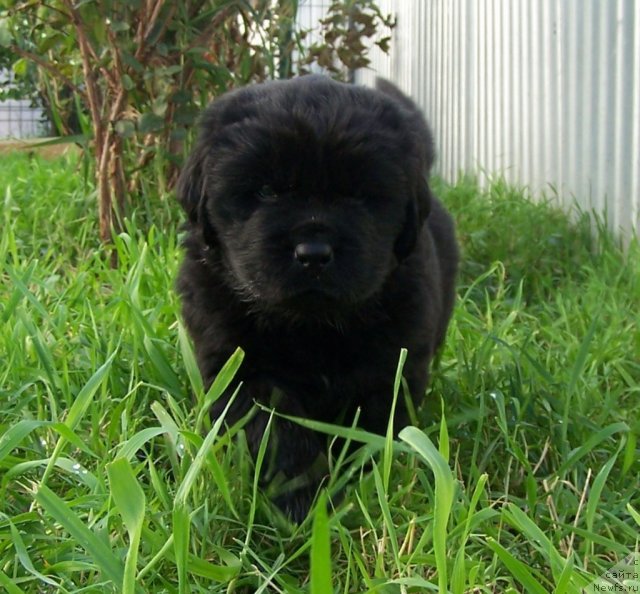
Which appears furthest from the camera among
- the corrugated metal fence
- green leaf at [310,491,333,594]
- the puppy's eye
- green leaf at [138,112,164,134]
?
the corrugated metal fence

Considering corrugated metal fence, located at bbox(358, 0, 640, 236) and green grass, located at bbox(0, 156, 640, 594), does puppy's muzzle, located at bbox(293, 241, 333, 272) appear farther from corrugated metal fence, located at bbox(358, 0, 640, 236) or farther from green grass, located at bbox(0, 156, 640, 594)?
corrugated metal fence, located at bbox(358, 0, 640, 236)

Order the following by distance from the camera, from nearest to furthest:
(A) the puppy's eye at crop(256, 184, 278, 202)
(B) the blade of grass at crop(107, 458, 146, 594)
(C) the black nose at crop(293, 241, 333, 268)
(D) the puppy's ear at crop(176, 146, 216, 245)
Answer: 1. (B) the blade of grass at crop(107, 458, 146, 594)
2. (C) the black nose at crop(293, 241, 333, 268)
3. (A) the puppy's eye at crop(256, 184, 278, 202)
4. (D) the puppy's ear at crop(176, 146, 216, 245)

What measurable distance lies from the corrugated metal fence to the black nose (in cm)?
202

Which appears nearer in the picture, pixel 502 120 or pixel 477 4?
pixel 502 120

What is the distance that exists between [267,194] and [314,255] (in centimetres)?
19

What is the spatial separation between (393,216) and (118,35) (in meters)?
1.86

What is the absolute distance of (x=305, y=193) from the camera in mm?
1777

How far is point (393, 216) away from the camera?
1903 mm

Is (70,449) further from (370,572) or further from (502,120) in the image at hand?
(502,120)

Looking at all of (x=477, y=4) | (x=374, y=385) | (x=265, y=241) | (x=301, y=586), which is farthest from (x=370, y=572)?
(x=477, y=4)

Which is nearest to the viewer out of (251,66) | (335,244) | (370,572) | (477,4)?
(370,572)

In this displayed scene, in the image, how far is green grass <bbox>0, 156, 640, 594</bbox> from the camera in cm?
132

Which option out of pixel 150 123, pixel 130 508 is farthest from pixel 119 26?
pixel 130 508

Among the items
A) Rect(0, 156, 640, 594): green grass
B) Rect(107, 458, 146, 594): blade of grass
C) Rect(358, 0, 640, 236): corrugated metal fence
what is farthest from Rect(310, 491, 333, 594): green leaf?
Rect(358, 0, 640, 236): corrugated metal fence
